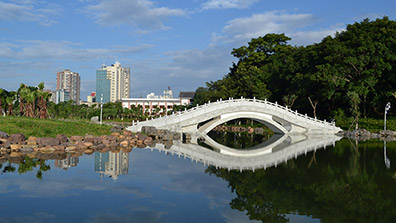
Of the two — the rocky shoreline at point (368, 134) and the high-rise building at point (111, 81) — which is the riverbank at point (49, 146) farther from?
the high-rise building at point (111, 81)

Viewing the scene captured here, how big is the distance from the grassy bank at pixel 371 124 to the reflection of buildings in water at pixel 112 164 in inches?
970

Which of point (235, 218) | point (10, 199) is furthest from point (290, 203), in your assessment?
point (10, 199)

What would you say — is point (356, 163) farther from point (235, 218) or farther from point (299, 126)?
point (299, 126)

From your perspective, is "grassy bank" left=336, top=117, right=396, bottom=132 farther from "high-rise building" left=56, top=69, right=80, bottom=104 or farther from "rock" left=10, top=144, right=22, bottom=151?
"high-rise building" left=56, top=69, right=80, bottom=104

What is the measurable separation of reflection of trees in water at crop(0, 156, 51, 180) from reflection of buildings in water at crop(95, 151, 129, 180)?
5.48 feet

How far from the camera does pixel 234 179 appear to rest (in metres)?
10.6

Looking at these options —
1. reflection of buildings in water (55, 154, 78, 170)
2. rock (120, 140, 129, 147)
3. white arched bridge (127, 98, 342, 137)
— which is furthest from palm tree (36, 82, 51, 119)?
reflection of buildings in water (55, 154, 78, 170)

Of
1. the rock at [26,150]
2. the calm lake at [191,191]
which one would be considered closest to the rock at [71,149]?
the rock at [26,150]

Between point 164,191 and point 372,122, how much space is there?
29.8 metres

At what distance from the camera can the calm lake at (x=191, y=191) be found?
6797mm

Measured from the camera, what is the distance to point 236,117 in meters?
28.8

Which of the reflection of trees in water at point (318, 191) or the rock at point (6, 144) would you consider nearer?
the reflection of trees in water at point (318, 191)

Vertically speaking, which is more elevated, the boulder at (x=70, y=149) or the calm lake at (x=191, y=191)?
the boulder at (x=70, y=149)

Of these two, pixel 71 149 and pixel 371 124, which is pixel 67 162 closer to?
pixel 71 149
